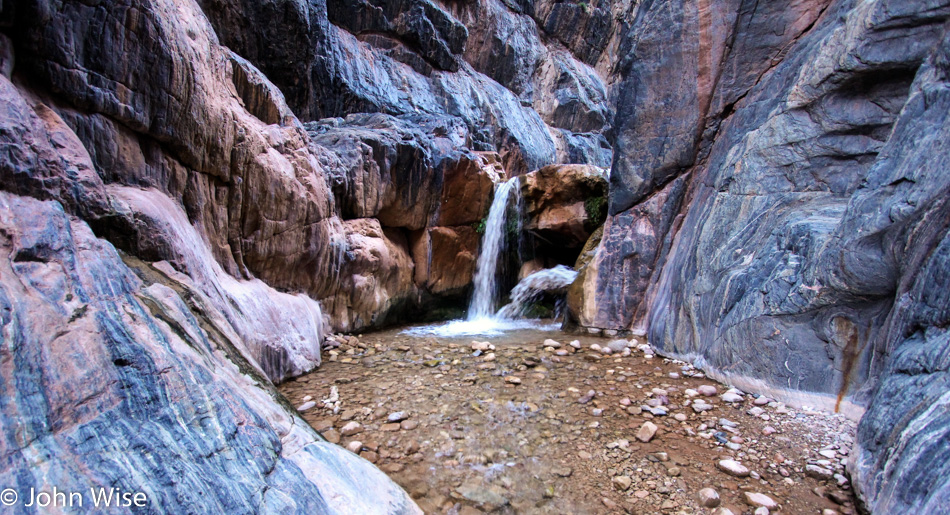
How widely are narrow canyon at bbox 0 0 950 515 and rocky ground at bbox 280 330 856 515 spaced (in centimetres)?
3

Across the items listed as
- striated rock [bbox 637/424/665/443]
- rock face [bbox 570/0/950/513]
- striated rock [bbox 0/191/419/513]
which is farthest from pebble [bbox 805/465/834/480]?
striated rock [bbox 0/191/419/513]

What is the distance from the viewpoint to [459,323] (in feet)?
30.3

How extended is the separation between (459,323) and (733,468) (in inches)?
261

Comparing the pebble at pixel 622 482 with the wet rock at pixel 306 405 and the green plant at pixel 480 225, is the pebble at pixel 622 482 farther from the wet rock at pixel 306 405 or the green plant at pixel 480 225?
the green plant at pixel 480 225

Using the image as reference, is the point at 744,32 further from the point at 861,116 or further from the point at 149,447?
the point at 149,447

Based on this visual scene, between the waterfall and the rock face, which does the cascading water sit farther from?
the rock face

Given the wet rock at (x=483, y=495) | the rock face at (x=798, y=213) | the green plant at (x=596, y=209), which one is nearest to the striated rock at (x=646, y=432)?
the rock face at (x=798, y=213)

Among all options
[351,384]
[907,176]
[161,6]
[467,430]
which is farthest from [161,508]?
[907,176]

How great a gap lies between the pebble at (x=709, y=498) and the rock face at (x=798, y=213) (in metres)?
0.82

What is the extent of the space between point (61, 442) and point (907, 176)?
5.40m

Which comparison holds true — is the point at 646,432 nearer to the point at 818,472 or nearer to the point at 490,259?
the point at 818,472

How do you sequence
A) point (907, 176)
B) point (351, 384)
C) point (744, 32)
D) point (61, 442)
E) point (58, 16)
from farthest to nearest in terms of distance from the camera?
1. point (744, 32)
2. point (351, 384)
3. point (907, 176)
4. point (58, 16)
5. point (61, 442)

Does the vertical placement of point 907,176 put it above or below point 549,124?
below

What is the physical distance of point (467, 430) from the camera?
12.2ft
